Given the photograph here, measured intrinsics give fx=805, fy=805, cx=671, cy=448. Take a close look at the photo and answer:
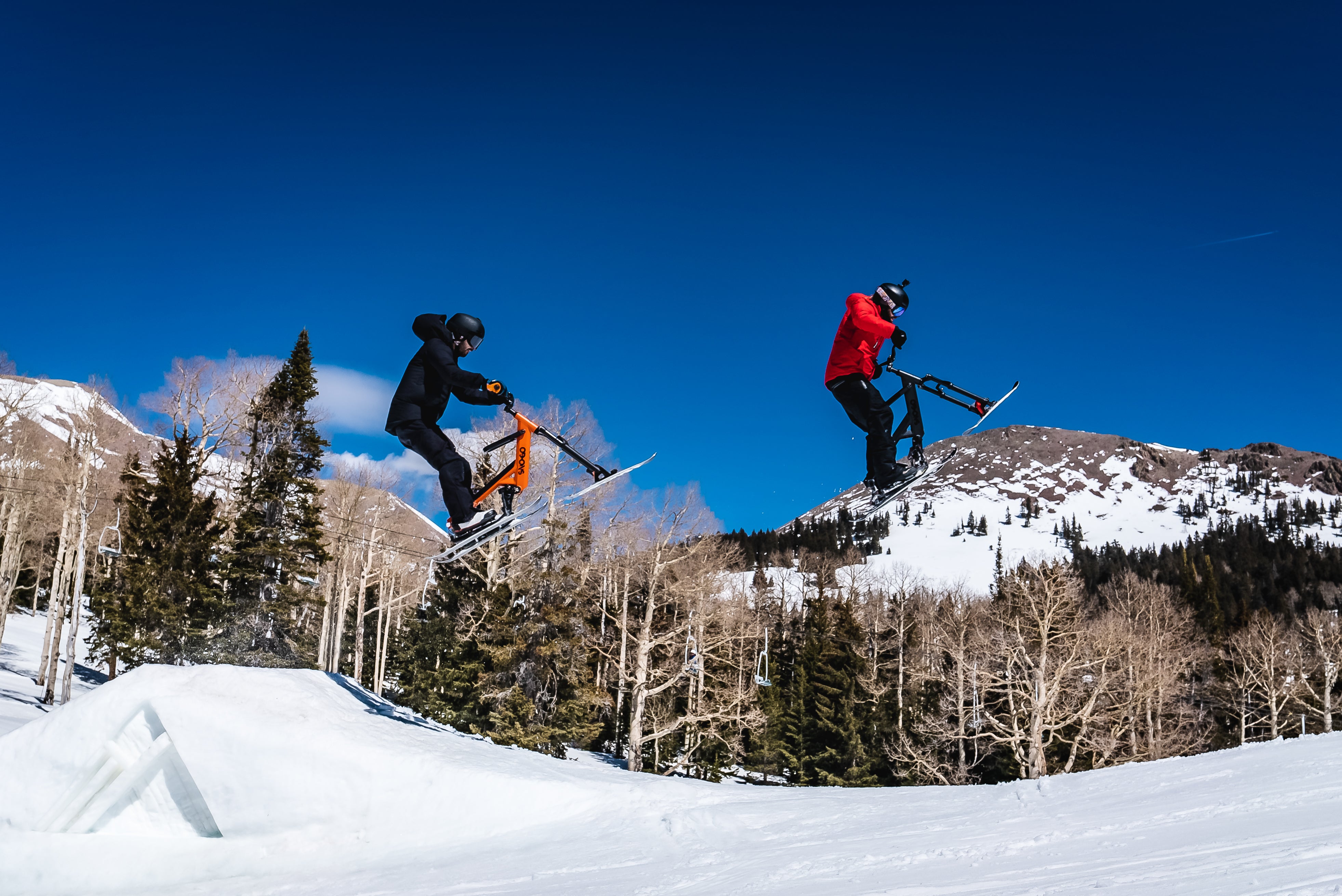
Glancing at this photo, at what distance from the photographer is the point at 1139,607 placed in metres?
48.2

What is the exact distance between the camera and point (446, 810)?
1090 cm

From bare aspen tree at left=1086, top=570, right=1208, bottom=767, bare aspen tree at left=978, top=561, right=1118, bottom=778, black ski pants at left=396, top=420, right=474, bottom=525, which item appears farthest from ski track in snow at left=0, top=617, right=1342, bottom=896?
bare aspen tree at left=1086, top=570, right=1208, bottom=767

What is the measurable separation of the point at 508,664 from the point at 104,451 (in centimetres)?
2379

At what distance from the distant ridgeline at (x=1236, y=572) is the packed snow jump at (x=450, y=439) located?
2840 inches

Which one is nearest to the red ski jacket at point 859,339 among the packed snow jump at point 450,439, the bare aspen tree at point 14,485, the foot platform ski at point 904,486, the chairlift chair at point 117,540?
the foot platform ski at point 904,486

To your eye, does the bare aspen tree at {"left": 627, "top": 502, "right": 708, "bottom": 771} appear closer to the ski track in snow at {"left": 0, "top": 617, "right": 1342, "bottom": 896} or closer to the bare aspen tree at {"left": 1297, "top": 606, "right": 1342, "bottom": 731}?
the ski track in snow at {"left": 0, "top": 617, "right": 1342, "bottom": 896}

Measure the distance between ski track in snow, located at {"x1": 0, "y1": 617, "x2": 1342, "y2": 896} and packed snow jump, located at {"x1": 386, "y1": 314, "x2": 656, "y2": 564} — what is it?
3.58 meters

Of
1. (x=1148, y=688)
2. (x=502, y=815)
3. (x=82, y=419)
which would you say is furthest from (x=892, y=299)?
(x=1148, y=688)

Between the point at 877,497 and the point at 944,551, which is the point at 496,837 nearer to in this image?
the point at 877,497

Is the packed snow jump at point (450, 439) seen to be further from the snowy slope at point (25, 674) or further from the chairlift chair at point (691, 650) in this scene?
the chairlift chair at point (691, 650)

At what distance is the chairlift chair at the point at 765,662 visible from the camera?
177ft

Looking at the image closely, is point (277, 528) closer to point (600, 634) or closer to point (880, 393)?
point (600, 634)

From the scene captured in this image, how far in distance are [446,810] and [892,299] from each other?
877 cm

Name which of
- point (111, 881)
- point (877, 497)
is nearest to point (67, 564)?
point (111, 881)
